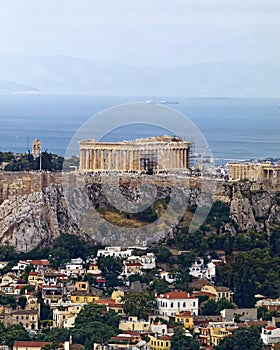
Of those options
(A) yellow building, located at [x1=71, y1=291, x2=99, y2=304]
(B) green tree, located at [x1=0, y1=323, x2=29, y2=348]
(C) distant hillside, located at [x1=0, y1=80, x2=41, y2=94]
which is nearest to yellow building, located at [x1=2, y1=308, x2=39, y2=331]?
(B) green tree, located at [x1=0, y1=323, x2=29, y2=348]

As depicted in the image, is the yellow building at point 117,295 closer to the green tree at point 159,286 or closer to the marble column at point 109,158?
the green tree at point 159,286

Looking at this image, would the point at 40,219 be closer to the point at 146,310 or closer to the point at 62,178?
the point at 62,178

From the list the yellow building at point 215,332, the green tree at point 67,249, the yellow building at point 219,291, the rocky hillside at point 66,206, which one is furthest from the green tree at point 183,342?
the rocky hillside at point 66,206

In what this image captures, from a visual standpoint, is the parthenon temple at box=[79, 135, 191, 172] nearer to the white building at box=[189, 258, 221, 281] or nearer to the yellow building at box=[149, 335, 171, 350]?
the white building at box=[189, 258, 221, 281]

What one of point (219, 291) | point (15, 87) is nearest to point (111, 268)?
point (219, 291)

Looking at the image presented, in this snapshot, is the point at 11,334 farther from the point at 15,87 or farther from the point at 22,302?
the point at 15,87
